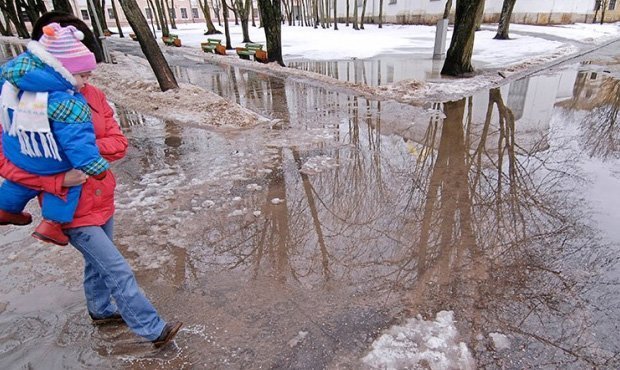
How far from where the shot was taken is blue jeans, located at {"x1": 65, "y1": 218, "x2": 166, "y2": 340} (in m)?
2.03

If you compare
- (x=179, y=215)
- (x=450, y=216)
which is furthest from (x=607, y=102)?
(x=179, y=215)

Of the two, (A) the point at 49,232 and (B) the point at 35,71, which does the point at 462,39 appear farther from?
(A) the point at 49,232

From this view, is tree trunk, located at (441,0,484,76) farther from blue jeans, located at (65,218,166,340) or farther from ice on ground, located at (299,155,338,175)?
blue jeans, located at (65,218,166,340)

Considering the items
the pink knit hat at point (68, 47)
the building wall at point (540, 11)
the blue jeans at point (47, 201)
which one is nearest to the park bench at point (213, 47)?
the building wall at point (540, 11)

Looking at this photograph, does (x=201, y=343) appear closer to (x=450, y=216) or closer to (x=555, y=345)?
(x=555, y=345)

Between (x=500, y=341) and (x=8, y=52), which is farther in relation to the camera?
(x=8, y=52)

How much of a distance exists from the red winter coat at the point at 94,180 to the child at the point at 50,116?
1.8 inches

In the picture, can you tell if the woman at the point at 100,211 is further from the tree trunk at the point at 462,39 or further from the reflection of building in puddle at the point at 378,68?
the tree trunk at the point at 462,39

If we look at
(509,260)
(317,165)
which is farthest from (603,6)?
(509,260)

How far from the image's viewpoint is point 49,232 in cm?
191

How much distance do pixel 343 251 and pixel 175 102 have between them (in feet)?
21.5

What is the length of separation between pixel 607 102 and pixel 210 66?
1299 cm

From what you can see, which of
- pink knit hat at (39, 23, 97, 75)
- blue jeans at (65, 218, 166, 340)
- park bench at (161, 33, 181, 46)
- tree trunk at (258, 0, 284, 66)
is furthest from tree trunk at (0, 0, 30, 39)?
blue jeans at (65, 218, 166, 340)

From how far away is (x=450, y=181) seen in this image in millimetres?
4488
